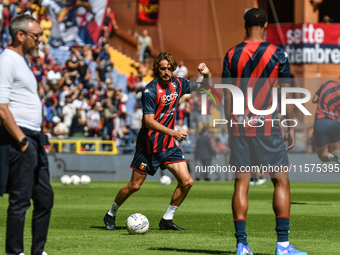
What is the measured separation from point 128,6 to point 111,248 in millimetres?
27842

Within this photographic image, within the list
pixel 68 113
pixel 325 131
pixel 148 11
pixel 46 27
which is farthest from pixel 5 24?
pixel 325 131

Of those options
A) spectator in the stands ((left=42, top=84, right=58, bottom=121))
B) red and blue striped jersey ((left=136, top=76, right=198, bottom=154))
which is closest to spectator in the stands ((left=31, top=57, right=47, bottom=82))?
spectator in the stands ((left=42, top=84, right=58, bottom=121))

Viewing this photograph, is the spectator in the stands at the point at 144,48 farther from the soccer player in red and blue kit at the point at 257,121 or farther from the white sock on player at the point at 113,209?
the soccer player in red and blue kit at the point at 257,121

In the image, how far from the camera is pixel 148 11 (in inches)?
1312

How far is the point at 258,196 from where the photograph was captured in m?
16.3

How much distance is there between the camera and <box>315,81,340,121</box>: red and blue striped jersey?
12.2m

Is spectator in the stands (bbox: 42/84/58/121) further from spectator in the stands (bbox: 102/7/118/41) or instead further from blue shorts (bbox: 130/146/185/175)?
blue shorts (bbox: 130/146/185/175)

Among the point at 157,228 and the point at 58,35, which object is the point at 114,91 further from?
the point at 157,228

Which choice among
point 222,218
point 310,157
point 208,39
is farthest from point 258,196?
point 208,39

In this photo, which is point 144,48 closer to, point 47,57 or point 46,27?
point 46,27

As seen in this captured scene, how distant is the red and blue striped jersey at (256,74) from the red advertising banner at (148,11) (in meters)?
27.4

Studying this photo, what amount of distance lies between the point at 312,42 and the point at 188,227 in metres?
23.2

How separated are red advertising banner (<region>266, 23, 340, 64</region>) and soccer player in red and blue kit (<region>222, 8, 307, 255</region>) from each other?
995 inches

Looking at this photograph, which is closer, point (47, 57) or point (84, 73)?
point (84, 73)
